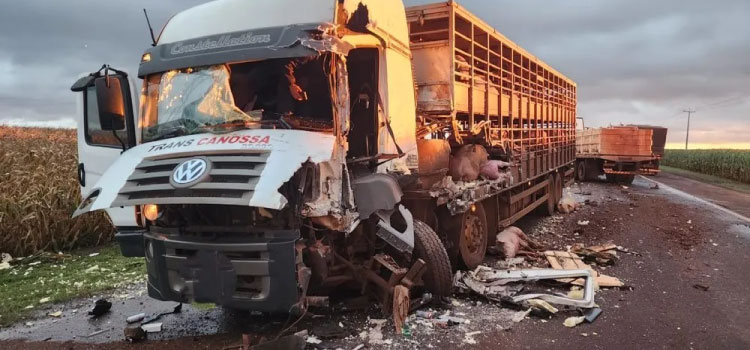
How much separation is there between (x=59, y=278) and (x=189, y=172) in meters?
4.50

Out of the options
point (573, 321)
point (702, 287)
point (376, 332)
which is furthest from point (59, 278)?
point (702, 287)

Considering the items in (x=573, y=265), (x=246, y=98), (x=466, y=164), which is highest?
(x=246, y=98)

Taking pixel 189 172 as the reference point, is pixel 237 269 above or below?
below

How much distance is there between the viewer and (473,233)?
7113 mm

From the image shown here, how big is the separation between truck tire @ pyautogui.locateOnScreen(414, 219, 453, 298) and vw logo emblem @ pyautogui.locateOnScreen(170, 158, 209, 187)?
2388mm

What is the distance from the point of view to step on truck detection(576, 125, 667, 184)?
21.7 metres

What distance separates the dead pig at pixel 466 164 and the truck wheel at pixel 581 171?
57.7 feet

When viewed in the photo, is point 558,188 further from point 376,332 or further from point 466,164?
point 376,332

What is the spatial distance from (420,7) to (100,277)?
5469 millimetres

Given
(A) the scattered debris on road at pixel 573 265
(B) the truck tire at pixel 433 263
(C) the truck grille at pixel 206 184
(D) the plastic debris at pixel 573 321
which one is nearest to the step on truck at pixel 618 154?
(A) the scattered debris on road at pixel 573 265

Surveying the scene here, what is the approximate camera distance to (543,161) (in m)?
11.2

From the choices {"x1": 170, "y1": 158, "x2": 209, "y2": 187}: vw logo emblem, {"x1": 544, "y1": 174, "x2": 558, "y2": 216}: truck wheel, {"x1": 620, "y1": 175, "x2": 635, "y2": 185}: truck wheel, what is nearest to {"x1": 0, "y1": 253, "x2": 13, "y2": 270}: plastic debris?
{"x1": 170, "y1": 158, "x2": 209, "y2": 187}: vw logo emblem

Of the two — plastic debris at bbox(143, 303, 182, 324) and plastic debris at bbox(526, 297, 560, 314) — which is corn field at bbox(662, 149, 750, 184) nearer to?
plastic debris at bbox(526, 297, 560, 314)

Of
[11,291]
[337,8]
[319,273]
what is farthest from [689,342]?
[11,291]
